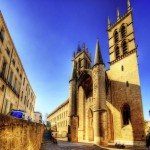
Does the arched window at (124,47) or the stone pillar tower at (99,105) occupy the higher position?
the arched window at (124,47)

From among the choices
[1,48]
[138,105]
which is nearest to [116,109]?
[138,105]

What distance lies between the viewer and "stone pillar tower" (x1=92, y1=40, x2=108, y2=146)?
16219mm

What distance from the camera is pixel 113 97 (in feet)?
70.1

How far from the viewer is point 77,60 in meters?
38.5

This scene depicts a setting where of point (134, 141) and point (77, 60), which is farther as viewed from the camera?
point (77, 60)

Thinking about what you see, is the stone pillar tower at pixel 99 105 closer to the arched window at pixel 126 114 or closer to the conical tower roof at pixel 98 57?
the conical tower roof at pixel 98 57

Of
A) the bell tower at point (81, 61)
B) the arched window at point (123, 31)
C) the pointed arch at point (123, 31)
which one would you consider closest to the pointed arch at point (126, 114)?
the pointed arch at point (123, 31)

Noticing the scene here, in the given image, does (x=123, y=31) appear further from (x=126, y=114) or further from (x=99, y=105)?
(x=99, y=105)

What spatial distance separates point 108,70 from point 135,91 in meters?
6.73

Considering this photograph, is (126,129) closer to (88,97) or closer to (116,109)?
(116,109)

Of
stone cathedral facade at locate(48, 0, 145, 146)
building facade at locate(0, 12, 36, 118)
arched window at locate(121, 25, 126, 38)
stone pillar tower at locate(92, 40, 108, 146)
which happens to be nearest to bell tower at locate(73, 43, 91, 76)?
stone cathedral facade at locate(48, 0, 145, 146)

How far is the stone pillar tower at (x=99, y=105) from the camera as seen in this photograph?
53.2ft

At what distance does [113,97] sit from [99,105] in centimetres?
468

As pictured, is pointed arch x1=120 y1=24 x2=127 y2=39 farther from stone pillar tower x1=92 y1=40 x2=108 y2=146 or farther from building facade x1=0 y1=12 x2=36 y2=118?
building facade x1=0 y1=12 x2=36 y2=118
